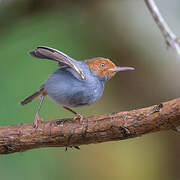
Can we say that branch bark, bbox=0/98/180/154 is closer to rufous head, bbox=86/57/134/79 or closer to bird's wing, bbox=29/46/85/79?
bird's wing, bbox=29/46/85/79

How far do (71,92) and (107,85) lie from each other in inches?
119

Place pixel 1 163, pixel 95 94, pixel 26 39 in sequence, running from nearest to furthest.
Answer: pixel 95 94 → pixel 1 163 → pixel 26 39

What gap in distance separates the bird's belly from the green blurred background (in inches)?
71.6

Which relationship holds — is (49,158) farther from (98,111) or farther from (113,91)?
(113,91)

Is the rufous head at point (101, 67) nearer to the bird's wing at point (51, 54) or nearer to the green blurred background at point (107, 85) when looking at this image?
the bird's wing at point (51, 54)

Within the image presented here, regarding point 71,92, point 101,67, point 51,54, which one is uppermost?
point 101,67

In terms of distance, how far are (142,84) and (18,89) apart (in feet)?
7.21

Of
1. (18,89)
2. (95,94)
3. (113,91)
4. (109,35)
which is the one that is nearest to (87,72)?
(95,94)

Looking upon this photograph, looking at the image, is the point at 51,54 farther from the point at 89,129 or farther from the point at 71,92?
the point at 89,129

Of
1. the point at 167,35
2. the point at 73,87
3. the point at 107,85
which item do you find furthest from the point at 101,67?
the point at 107,85

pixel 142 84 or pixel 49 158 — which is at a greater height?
pixel 142 84

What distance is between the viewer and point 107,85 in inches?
249

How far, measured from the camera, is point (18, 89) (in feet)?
17.7

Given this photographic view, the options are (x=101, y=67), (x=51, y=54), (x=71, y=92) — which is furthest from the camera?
(x=101, y=67)
